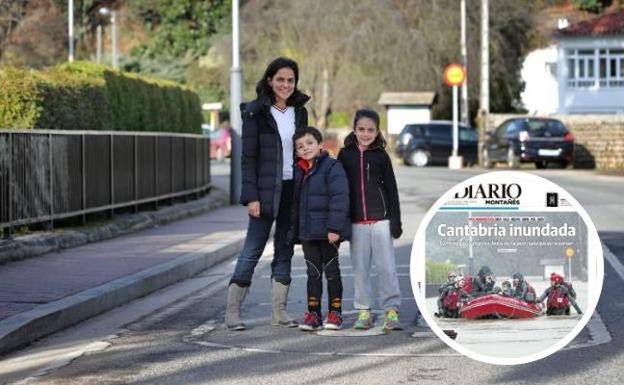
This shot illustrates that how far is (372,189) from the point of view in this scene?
9875 mm

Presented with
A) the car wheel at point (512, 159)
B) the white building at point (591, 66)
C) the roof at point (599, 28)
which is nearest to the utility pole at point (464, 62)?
the car wheel at point (512, 159)

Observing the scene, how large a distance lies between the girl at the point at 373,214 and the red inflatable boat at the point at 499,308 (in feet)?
6.91

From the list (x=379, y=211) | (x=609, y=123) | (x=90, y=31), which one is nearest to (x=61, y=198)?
(x=379, y=211)

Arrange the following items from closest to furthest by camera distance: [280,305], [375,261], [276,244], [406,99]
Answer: [375,261] < [276,244] < [280,305] < [406,99]

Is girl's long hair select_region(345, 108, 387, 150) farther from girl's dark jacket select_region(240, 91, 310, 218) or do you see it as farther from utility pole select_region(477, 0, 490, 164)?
utility pole select_region(477, 0, 490, 164)

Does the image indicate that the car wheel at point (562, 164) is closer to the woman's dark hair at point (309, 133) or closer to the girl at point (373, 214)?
the girl at point (373, 214)

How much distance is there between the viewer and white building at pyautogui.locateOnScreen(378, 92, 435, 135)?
5259 cm

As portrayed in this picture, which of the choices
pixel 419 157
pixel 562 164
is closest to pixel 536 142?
pixel 562 164

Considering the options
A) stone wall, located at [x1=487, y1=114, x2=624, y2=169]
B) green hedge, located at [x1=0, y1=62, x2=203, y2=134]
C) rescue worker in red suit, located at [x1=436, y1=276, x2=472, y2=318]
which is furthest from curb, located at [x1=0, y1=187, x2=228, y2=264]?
stone wall, located at [x1=487, y1=114, x2=624, y2=169]

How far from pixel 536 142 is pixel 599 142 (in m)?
4.04

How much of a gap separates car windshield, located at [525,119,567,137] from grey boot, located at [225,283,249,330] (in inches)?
1252

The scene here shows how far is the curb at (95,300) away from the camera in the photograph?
965cm

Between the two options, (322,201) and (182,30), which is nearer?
(322,201)

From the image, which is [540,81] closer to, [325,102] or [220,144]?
[325,102]
